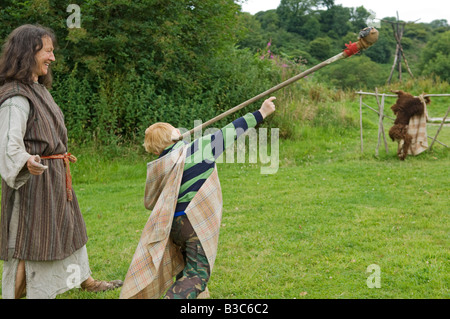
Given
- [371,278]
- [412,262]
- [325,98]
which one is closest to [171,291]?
[371,278]

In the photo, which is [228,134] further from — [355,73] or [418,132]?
[355,73]

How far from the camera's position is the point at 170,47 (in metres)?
10.5

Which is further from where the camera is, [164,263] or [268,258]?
[268,258]

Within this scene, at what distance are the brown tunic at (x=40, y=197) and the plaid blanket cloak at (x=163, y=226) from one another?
66 cm

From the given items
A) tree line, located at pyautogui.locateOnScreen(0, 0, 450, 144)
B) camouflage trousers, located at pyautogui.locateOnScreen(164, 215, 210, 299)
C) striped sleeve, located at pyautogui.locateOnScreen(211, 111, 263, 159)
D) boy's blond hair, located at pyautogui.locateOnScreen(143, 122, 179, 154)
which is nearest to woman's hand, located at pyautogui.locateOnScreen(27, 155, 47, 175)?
boy's blond hair, located at pyautogui.locateOnScreen(143, 122, 179, 154)

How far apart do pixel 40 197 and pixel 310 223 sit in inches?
141

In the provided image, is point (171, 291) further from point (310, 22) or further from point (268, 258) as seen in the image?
point (310, 22)

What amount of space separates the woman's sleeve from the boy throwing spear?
34.2 inches

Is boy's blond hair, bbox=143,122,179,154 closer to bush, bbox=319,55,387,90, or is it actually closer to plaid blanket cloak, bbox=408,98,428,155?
plaid blanket cloak, bbox=408,98,428,155

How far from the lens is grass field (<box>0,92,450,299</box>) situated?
Result: 416cm

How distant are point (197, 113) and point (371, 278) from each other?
7.14 meters

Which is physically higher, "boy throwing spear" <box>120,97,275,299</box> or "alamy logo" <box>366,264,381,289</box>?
"boy throwing spear" <box>120,97,275,299</box>

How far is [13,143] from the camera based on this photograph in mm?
3039

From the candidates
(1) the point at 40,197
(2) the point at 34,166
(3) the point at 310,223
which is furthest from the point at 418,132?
(2) the point at 34,166
